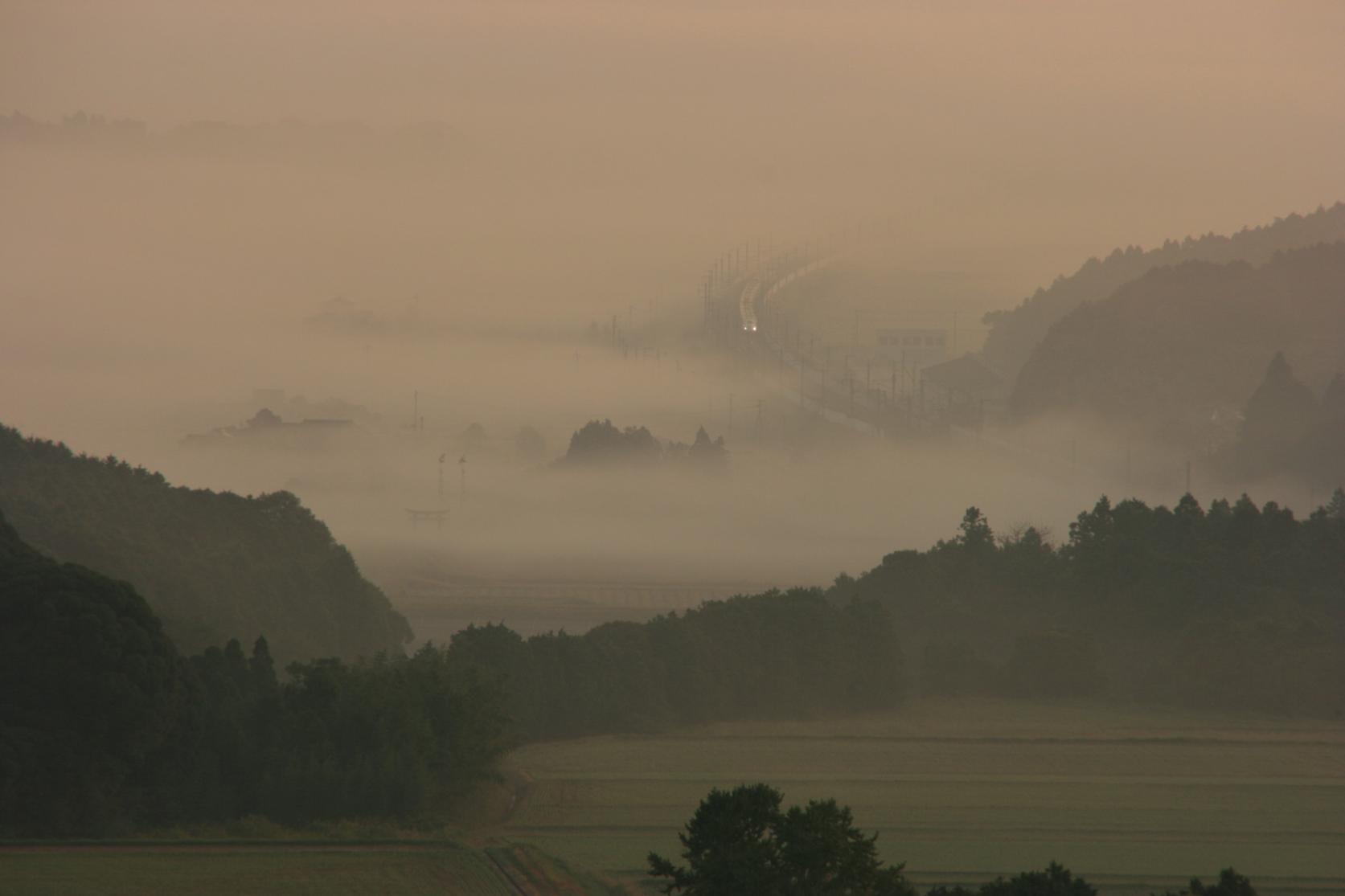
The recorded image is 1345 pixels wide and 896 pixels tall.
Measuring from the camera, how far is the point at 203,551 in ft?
431

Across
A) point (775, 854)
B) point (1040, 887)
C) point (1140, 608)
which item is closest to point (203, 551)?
point (1140, 608)

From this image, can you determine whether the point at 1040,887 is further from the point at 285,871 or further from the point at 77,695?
the point at 77,695

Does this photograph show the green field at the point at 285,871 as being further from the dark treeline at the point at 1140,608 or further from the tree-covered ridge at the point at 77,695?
the dark treeline at the point at 1140,608

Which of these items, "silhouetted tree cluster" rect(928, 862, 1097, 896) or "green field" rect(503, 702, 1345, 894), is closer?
"silhouetted tree cluster" rect(928, 862, 1097, 896)

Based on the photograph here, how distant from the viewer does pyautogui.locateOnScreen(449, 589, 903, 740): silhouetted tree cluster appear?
4070 inches

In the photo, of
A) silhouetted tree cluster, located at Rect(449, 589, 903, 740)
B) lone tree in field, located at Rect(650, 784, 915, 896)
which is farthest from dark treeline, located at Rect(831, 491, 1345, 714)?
lone tree in field, located at Rect(650, 784, 915, 896)

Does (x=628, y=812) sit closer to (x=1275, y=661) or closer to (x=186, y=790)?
(x=186, y=790)

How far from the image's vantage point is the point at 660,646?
370 ft

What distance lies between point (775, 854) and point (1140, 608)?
9878cm

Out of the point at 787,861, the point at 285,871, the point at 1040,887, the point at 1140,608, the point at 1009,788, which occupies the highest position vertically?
Result: the point at 1140,608

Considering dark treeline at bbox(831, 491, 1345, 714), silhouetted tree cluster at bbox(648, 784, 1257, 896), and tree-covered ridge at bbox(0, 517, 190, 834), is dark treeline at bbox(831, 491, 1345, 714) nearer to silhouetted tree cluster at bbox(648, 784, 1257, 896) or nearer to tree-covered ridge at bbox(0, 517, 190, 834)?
tree-covered ridge at bbox(0, 517, 190, 834)

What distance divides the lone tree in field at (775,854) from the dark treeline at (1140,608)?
74722mm

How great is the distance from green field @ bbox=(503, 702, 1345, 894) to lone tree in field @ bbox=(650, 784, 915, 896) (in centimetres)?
2104

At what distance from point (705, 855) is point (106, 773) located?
28527 mm
